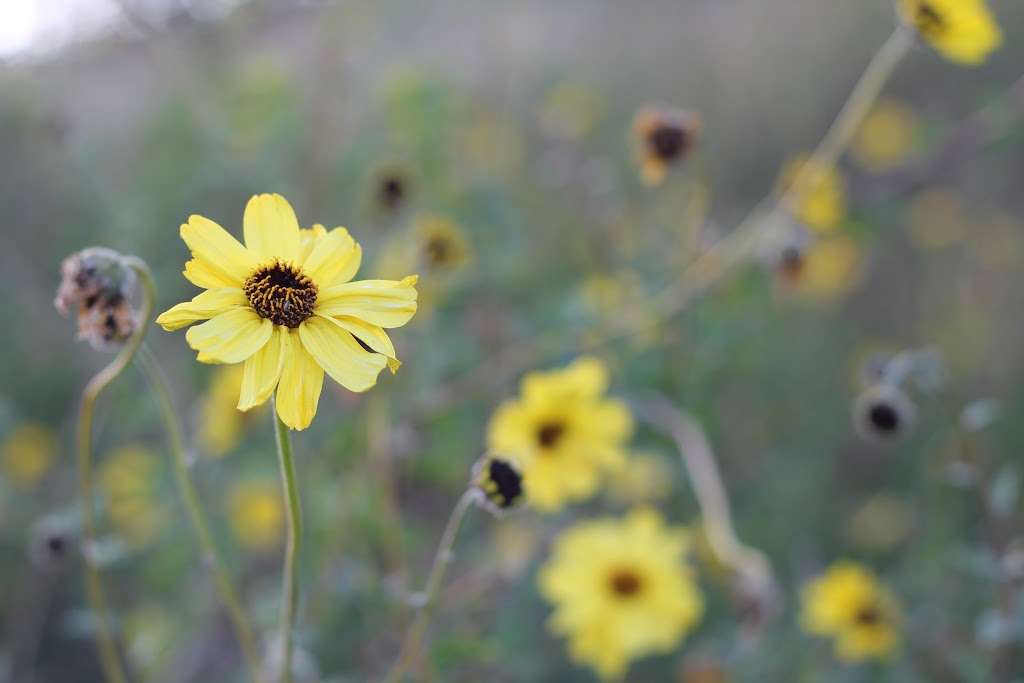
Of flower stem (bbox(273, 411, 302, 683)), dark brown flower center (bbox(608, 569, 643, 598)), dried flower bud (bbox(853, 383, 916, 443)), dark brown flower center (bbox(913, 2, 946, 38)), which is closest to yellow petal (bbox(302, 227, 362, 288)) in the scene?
flower stem (bbox(273, 411, 302, 683))

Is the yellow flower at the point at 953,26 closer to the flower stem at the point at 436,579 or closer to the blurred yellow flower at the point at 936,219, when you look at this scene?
the flower stem at the point at 436,579

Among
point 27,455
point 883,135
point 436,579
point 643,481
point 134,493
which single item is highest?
point 883,135

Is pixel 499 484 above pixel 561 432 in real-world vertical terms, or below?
below

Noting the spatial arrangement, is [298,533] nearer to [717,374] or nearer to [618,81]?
[717,374]

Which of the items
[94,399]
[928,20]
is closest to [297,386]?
[94,399]

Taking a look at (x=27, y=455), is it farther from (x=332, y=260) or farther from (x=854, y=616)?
(x=854, y=616)

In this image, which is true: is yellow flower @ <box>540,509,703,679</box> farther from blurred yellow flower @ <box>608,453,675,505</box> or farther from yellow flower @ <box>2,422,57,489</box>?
yellow flower @ <box>2,422,57,489</box>

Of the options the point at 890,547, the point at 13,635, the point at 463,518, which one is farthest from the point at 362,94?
the point at 463,518
